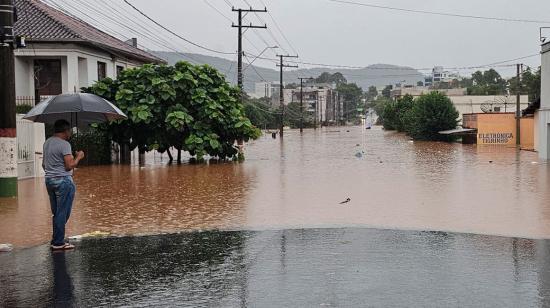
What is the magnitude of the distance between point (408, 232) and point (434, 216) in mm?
2263

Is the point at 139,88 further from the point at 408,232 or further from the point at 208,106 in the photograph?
the point at 408,232

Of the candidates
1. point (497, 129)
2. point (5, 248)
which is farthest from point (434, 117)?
point (5, 248)

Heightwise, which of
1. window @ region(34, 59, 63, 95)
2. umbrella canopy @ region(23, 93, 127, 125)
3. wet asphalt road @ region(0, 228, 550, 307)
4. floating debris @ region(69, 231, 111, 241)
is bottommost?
floating debris @ region(69, 231, 111, 241)

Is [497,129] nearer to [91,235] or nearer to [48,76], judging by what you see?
[48,76]

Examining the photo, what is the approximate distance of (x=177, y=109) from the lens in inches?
1051

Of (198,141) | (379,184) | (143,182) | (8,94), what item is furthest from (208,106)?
(8,94)

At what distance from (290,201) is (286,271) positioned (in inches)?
295

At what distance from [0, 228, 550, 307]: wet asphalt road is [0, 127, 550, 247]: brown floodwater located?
53.8 inches

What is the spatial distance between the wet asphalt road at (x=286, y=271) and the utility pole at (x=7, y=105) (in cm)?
492

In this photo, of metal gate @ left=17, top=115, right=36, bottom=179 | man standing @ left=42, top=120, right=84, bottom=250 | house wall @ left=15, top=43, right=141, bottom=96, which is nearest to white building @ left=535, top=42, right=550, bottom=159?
house wall @ left=15, top=43, right=141, bottom=96

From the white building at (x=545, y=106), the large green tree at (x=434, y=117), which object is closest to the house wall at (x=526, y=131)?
the large green tree at (x=434, y=117)

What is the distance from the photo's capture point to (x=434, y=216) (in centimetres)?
1207

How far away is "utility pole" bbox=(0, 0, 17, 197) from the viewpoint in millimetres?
12008

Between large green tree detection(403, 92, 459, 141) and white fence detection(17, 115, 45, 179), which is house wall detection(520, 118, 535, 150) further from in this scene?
white fence detection(17, 115, 45, 179)
